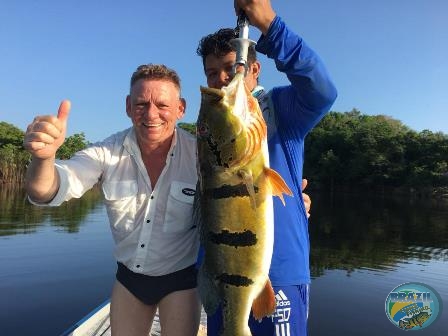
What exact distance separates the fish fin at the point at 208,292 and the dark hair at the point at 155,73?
173 centimetres

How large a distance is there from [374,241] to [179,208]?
23.6 m

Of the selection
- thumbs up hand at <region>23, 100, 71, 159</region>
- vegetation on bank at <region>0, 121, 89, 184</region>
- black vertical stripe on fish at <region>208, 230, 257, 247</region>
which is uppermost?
vegetation on bank at <region>0, 121, 89, 184</region>

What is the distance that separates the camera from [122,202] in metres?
3.72

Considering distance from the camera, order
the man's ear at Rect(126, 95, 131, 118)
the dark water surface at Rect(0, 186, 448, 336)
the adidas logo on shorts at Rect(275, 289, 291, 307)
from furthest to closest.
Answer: the dark water surface at Rect(0, 186, 448, 336), the man's ear at Rect(126, 95, 131, 118), the adidas logo on shorts at Rect(275, 289, 291, 307)

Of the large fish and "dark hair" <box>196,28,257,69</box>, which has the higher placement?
"dark hair" <box>196,28,257,69</box>

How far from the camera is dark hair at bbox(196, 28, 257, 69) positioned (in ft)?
11.6

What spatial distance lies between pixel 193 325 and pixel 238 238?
144 cm

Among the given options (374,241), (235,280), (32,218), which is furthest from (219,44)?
(32,218)

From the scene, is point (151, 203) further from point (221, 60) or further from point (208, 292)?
point (221, 60)

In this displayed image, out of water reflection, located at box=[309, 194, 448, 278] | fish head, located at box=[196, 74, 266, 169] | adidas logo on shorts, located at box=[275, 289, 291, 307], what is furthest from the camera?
water reflection, located at box=[309, 194, 448, 278]

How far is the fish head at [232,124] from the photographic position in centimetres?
257

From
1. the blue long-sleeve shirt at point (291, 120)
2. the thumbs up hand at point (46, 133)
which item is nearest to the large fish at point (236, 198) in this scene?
the blue long-sleeve shirt at point (291, 120)

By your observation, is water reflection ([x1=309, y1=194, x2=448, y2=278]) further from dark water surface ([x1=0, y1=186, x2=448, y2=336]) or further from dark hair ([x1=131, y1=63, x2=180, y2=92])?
dark hair ([x1=131, y1=63, x2=180, y2=92])

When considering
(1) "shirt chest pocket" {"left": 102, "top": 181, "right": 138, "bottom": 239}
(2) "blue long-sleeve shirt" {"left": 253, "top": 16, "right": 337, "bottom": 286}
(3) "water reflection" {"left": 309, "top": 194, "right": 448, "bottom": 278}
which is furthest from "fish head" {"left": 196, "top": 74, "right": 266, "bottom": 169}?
(3) "water reflection" {"left": 309, "top": 194, "right": 448, "bottom": 278}
